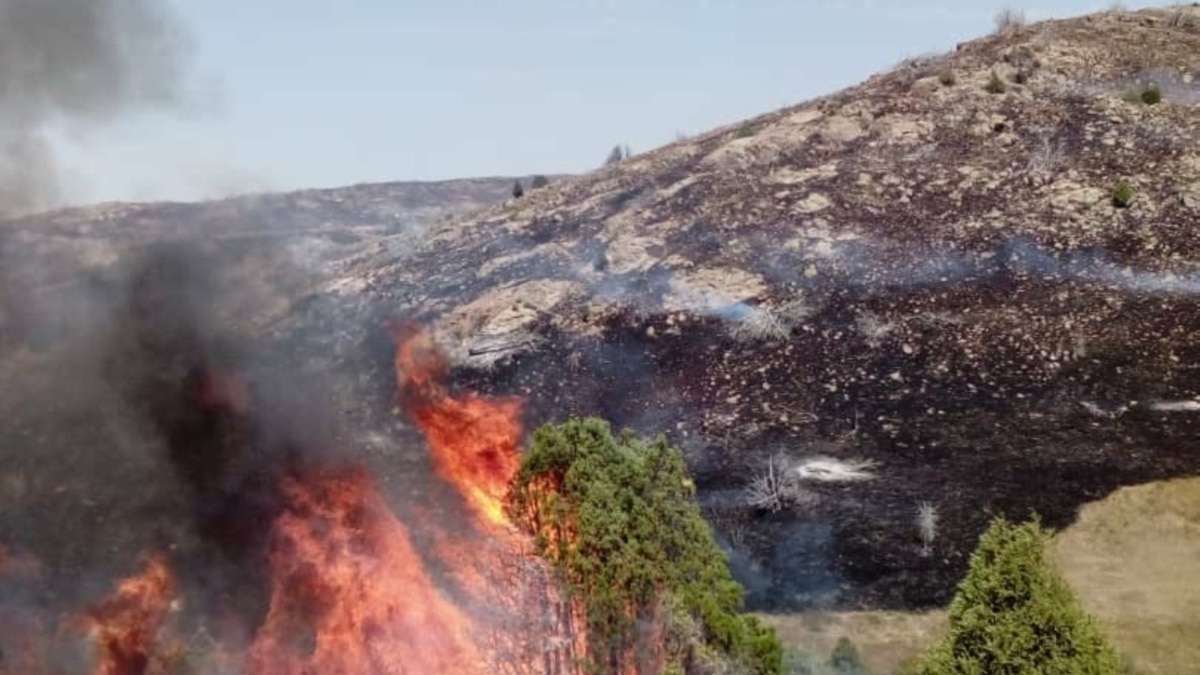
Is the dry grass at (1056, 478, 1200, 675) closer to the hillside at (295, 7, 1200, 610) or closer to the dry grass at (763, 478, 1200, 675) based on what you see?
the dry grass at (763, 478, 1200, 675)

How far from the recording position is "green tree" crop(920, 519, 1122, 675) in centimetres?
845

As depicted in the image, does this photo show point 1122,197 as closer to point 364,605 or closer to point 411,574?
point 411,574

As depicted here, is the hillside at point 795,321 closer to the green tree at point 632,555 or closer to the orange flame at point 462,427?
the orange flame at point 462,427

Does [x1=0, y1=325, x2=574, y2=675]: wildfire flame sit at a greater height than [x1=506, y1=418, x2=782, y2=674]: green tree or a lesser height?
lesser

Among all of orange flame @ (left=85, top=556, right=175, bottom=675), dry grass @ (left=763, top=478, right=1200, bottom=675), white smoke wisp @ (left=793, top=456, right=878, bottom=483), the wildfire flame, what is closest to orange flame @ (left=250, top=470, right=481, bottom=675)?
the wildfire flame

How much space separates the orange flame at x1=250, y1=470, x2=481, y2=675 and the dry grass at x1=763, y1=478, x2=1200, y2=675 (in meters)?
4.91

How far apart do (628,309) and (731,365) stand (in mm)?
3765

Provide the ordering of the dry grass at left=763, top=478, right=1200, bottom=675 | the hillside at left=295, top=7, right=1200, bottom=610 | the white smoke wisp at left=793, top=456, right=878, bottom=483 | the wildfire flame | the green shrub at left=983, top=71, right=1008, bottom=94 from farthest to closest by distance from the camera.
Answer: the green shrub at left=983, top=71, right=1008, bottom=94
the white smoke wisp at left=793, top=456, right=878, bottom=483
the hillside at left=295, top=7, right=1200, bottom=610
the dry grass at left=763, top=478, right=1200, bottom=675
the wildfire flame

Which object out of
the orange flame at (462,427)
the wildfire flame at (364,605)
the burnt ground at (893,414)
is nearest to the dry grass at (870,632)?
the burnt ground at (893,414)

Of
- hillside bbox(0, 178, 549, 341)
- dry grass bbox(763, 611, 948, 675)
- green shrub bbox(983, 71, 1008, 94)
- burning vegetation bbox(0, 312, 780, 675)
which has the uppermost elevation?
green shrub bbox(983, 71, 1008, 94)

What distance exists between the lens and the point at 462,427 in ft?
72.8

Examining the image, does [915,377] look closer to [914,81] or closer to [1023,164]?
[1023,164]

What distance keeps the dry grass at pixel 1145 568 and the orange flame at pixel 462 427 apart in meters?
8.72

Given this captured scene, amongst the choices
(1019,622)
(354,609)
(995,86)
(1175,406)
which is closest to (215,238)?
(995,86)
